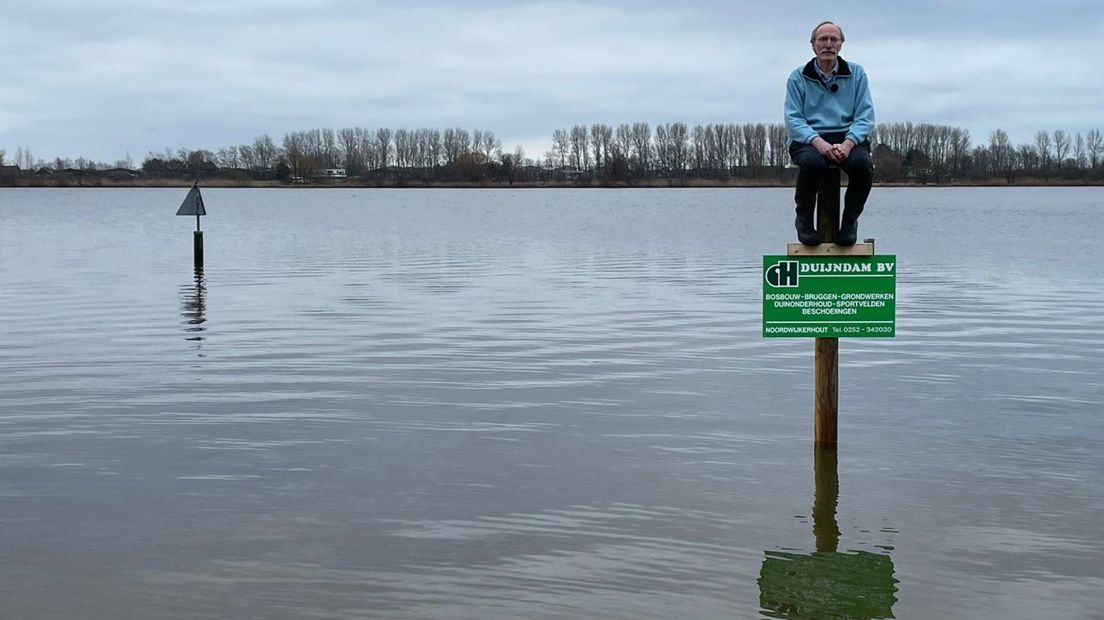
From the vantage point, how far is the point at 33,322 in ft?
64.4

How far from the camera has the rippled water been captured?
22.9 feet

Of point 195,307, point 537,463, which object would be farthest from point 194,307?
point 537,463

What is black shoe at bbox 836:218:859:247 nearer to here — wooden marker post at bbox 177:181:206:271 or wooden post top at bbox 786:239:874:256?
wooden post top at bbox 786:239:874:256

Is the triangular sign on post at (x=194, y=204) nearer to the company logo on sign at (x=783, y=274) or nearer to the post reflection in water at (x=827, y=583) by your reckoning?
the company logo on sign at (x=783, y=274)

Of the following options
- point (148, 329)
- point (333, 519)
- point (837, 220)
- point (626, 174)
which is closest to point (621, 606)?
point (333, 519)

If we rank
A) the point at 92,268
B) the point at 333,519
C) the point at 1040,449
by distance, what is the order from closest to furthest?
the point at 333,519 → the point at 1040,449 → the point at 92,268

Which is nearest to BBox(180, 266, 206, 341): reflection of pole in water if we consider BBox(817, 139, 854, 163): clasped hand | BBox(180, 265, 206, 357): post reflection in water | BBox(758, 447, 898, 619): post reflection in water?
BBox(180, 265, 206, 357): post reflection in water

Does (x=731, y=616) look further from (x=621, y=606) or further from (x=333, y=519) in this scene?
(x=333, y=519)

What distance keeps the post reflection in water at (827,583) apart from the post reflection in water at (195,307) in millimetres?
10063

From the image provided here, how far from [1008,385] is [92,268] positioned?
25.0 m

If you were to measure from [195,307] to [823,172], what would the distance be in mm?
15364

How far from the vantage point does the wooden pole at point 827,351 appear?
9.08 meters

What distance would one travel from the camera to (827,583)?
7152 mm

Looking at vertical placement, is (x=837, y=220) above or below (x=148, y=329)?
above
